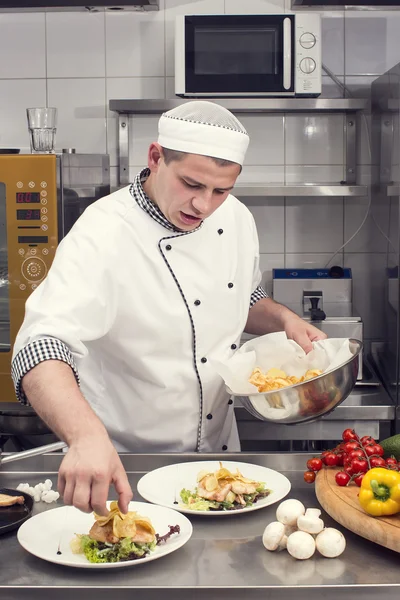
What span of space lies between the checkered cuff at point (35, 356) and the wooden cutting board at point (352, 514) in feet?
1.60

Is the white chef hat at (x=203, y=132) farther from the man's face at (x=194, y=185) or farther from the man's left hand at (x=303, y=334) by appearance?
the man's left hand at (x=303, y=334)

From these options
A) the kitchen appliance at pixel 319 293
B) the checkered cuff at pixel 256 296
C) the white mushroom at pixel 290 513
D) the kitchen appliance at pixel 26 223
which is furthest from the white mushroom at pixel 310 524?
the kitchen appliance at pixel 319 293

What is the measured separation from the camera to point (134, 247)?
1.80 meters

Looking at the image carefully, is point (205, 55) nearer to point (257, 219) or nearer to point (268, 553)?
point (257, 219)

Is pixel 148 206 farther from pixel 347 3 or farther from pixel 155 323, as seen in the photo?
pixel 347 3

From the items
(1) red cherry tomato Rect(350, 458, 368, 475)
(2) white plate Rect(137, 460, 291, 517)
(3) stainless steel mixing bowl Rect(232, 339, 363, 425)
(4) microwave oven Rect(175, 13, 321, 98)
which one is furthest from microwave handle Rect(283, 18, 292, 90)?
(1) red cherry tomato Rect(350, 458, 368, 475)

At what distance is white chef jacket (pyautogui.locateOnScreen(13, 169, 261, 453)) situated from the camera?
5.77 ft

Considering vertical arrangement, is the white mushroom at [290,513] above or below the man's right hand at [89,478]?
below

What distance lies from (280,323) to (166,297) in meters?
0.32

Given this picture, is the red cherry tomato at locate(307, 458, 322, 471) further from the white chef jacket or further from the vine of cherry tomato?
the white chef jacket

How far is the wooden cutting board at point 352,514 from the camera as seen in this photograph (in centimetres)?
123

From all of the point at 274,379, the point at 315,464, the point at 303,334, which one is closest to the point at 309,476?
the point at 315,464

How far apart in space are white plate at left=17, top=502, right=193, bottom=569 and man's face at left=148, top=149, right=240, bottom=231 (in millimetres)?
593

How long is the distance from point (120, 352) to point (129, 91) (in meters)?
1.61
